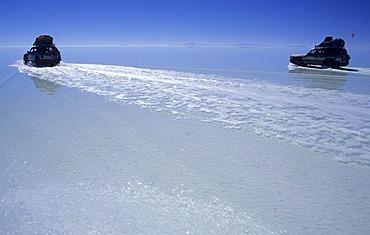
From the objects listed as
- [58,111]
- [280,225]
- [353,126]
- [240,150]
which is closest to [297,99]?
[353,126]

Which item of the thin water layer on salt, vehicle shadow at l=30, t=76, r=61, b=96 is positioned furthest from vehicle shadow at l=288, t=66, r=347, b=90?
vehicle shadow at l=30, t=76, r=61, b=96

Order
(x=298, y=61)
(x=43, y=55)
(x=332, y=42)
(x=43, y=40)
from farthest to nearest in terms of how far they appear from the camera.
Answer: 1. (x=43, y=40)
2. (x=298, y=61)
3. (x=332, y=42)
4. (x=43, y=55)

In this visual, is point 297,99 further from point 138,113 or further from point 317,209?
point 317,209

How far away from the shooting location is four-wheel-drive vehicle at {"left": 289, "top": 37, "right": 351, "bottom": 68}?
1966 centimetres

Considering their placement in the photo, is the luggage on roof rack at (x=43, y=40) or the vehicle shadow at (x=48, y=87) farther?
the luggage on roof rack at (x=43, y=40)

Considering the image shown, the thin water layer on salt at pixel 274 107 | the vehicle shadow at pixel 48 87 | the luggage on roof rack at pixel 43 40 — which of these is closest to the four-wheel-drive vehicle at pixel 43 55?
the luggage on roof rack at pixel 43 40

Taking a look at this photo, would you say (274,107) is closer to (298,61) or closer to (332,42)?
(298,61)

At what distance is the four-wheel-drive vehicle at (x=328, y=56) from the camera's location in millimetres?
Answer: 19656

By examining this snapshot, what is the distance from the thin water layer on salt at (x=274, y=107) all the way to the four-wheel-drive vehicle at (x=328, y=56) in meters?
11.6

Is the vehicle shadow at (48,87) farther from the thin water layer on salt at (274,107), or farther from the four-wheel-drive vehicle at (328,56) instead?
the four-wheel-drive vehicle at (328,56)

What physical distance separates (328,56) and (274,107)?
635 inches

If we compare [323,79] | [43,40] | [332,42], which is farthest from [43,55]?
[332,42]

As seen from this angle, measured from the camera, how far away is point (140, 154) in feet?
14.5

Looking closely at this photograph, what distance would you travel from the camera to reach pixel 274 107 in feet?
25.1
